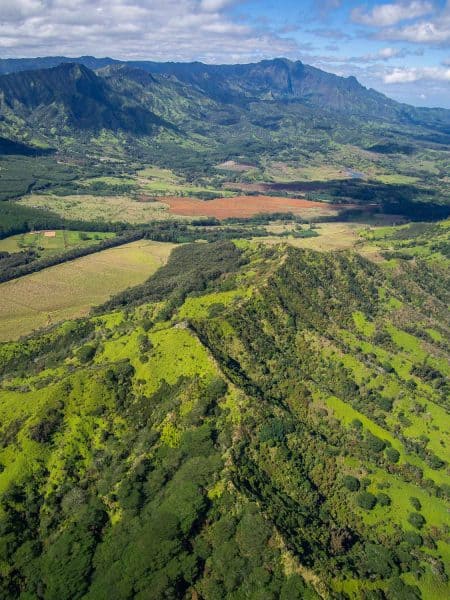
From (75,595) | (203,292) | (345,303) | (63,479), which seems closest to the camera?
(75,595)

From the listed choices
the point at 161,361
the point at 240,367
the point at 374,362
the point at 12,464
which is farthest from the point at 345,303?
the point at 12,464

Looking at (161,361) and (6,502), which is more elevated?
(161,361)

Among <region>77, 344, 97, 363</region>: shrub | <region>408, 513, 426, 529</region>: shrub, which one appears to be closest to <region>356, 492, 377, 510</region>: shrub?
<region>408, 513, 426, 529</region>: shrub

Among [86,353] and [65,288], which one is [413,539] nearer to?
[86,353]

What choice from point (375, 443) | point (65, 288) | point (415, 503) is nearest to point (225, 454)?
point (375, 443)

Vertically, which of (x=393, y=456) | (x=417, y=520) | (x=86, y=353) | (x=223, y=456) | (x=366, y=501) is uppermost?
(x=223, y=456)

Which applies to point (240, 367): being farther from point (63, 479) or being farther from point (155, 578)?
point (155, 578)

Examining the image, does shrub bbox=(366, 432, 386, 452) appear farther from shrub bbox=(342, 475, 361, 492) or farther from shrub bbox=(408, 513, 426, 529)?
shrub bbox=(408, 513, 426, 529)

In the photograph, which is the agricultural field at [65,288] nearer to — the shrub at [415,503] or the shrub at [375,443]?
the shrub at [375,443]
